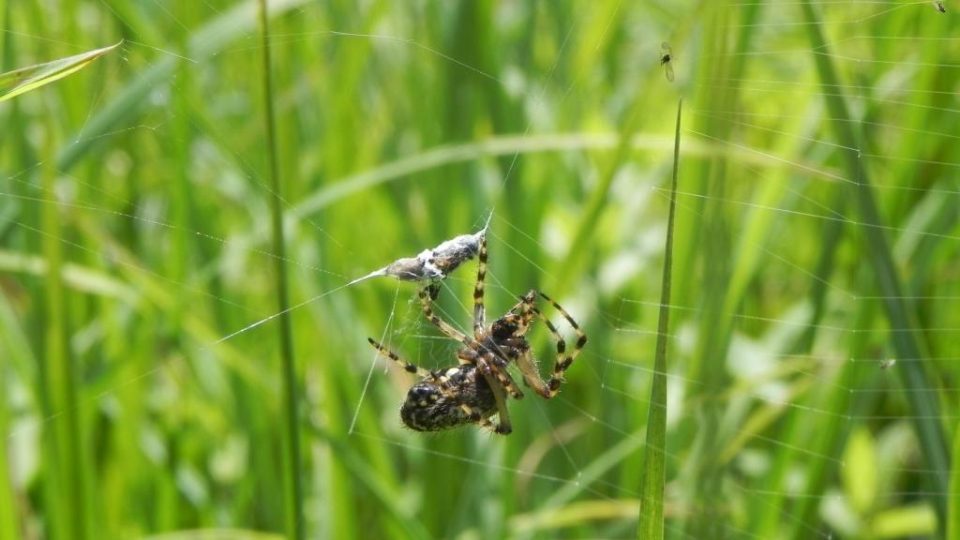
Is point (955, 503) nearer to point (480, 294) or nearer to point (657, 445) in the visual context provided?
point (657, 445)

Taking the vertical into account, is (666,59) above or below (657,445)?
above

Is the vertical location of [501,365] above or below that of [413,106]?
below

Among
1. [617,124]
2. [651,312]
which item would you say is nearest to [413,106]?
[617,124]

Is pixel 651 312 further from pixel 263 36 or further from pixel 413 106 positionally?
pixel 263 36

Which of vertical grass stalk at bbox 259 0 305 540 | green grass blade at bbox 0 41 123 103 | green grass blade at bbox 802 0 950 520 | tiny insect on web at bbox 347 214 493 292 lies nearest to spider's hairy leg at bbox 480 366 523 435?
tiny insect on web at bbox 347 214 493 292

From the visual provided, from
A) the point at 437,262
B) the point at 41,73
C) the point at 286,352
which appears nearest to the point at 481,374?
the point at 437,262

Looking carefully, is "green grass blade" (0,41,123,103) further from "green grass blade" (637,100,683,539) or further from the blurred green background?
the blurred green background

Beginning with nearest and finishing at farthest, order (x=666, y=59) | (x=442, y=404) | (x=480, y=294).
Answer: (x=666, y=59) < (x=442, y=404) < (x=480, y=294)
